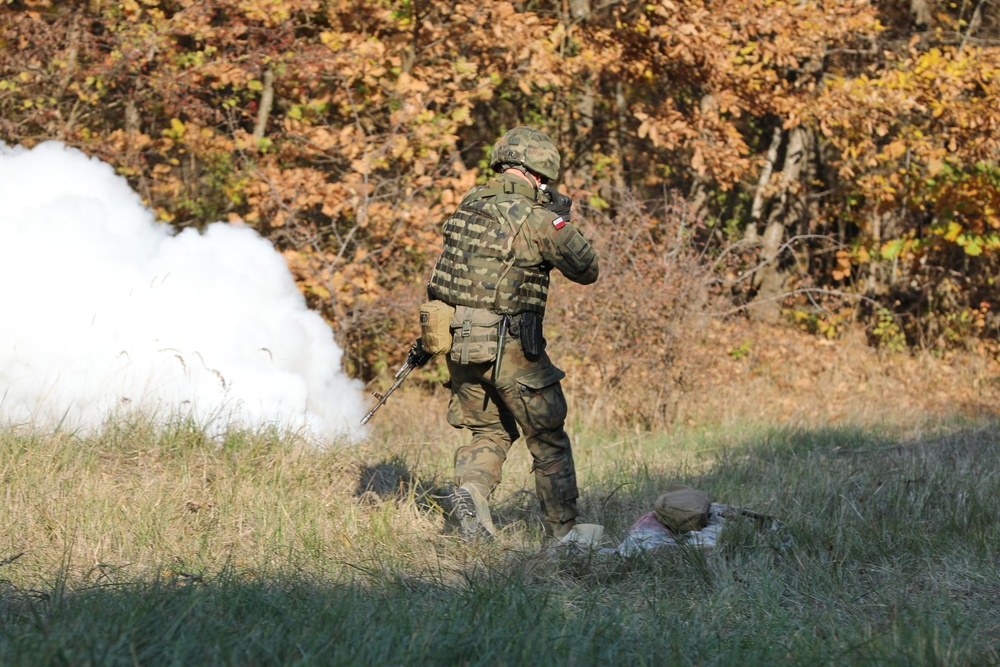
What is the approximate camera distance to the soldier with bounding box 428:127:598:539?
4.89 m

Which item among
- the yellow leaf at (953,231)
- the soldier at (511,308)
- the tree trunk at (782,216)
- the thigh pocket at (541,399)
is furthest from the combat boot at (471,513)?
the yellow leaf at (953,231)

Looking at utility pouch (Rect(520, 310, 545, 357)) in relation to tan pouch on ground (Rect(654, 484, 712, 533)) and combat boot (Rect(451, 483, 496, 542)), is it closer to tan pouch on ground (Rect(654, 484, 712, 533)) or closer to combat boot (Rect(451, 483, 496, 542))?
combat boot (Rect(451, 483, 496, 542))

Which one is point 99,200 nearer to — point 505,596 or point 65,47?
point 65,47

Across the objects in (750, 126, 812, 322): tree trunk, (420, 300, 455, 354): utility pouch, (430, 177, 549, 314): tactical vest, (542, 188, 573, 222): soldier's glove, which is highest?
(542, 188, 573, 222): soldier's glove

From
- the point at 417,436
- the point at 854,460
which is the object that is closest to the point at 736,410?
the point at 854,460

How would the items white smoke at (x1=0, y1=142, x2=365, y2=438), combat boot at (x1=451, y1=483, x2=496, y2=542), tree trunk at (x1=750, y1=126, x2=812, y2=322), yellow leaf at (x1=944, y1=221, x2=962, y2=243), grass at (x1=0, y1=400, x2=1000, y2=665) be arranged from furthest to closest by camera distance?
tree trunk at (x1=750, y1=126, x2=812, y2=322) < yellow leaf at (x1=944, y1=221, x2=962, y2=243) < white smoke at (x1=0, y1=142, x2=365, y2=438) < combat boot at (x1=451, y1=483, x2=496, y2=542) < grass at (x1=0, y1=400, x2=1000, y2=665)

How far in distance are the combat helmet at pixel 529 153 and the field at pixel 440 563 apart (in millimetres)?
1710

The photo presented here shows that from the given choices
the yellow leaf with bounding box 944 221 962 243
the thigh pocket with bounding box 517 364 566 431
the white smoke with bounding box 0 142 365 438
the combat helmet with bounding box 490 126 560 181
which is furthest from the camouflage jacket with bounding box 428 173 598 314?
the yellow leaf with bounding box 944 221 962 243

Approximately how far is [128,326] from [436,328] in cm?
280

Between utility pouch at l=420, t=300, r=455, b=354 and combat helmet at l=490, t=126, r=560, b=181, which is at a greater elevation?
combat helmet at l=490, t=126, r=560, b=181

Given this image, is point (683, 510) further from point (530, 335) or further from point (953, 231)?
point (953, 231)

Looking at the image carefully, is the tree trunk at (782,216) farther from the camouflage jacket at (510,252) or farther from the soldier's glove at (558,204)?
the camouflage jacket at (510,252)

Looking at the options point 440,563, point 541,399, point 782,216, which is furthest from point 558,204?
point 782,216

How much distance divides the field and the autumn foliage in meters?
3.05
